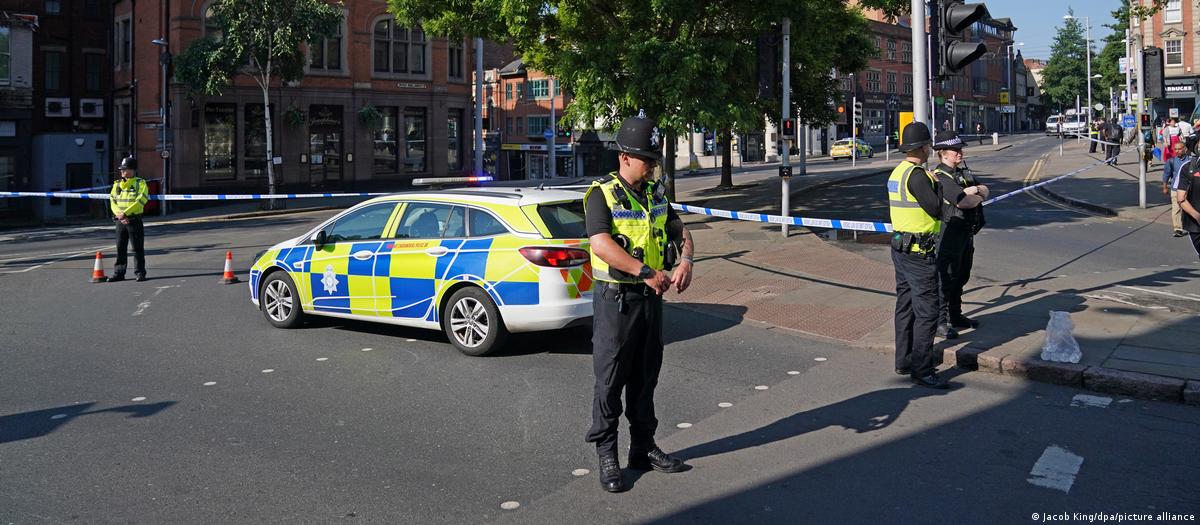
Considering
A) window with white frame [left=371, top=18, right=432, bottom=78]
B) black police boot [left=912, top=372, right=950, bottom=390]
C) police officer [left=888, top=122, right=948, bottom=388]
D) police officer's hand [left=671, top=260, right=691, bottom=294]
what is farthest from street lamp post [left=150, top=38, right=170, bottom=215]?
police officer's hand [left=671, top=260, right=691, bottom=294]

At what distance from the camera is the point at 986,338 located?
8.52 m

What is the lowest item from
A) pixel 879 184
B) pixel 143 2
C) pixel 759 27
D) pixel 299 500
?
pixel 299 500

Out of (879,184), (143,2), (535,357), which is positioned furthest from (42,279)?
(143,2)

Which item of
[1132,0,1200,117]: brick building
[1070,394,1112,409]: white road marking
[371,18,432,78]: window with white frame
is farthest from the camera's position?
[1132,0,1200,117]: brick building

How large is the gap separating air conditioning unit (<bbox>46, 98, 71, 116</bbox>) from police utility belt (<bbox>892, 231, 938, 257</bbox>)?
39.4 meters

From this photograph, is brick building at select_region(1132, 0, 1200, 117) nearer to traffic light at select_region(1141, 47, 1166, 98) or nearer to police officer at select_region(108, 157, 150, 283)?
traffic light at select_region(1141, 47, 1166, 98)

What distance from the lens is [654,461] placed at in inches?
215

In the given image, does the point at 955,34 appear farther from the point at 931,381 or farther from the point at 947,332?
the point at 931,381

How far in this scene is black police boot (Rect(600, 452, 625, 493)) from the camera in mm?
5117

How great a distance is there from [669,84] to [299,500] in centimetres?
1254

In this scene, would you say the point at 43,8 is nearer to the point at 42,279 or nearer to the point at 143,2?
the point at 143,2

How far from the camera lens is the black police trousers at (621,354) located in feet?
16.9

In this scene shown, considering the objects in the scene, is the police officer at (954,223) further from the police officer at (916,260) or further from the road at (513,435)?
the road at (513,435)

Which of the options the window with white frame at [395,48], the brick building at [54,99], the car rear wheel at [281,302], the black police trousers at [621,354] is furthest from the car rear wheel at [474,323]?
the window with white frame at [395,48]
